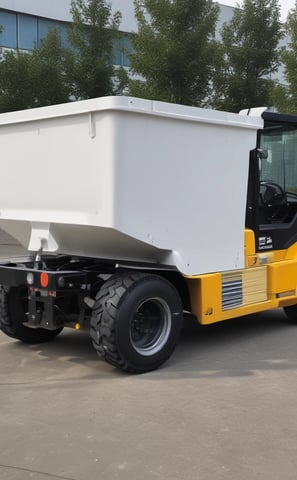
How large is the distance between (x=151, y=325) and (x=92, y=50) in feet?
43.2

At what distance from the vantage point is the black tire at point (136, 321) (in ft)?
17.3

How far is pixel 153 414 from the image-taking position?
443cm

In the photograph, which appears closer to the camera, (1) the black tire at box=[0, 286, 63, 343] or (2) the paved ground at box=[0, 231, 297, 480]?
(2) the paved ground at box=[0, 231, 297, 480]

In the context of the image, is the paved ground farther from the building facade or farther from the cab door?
the building facade

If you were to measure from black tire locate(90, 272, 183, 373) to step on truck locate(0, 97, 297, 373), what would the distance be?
11 mm

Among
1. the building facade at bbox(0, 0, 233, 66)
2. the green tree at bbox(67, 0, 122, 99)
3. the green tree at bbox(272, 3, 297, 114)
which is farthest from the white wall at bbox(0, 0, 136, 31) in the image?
the green tree at bbox(272, 3, 297, 114)

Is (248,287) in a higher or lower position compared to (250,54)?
lower

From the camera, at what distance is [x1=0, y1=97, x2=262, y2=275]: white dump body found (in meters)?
5.09

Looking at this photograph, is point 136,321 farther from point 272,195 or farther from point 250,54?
point 250,54

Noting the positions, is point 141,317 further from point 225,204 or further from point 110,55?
point 110,55

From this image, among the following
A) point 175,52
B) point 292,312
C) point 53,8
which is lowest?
point 292,312

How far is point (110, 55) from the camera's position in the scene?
17.6 m

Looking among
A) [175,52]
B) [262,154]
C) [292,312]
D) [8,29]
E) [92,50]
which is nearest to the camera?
[262,154]

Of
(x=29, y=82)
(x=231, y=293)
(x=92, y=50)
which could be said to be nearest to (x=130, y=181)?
(x=231, y=293)
